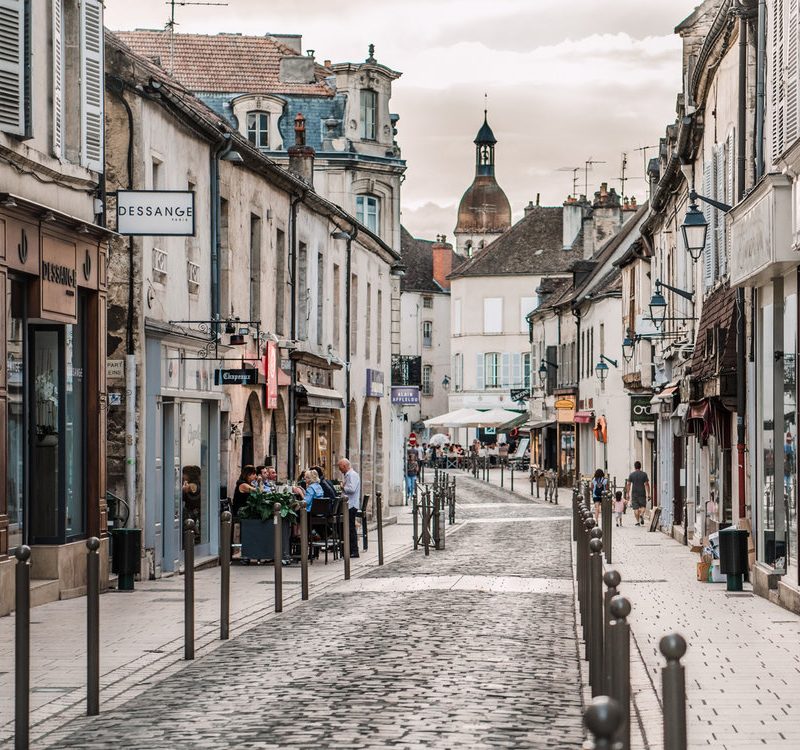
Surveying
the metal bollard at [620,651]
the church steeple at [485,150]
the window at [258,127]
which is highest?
the church steeple at [485,150]

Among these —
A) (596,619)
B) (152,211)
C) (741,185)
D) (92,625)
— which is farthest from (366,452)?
(92,625)

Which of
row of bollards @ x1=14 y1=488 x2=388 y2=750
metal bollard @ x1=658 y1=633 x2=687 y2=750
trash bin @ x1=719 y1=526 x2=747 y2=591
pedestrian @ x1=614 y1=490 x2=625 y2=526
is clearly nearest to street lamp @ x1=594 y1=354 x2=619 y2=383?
pedestrian @ x1=614 y1=490 x2=625 y2=526

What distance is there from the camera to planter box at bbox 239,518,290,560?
22016 mm

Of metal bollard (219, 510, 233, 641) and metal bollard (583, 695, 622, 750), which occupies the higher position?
metal bollard (583, 695, 622, 750)

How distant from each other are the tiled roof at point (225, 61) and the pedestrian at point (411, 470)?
491 inches

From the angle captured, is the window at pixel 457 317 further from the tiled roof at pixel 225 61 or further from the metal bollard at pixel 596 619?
the metal bollard at pixel 596 619

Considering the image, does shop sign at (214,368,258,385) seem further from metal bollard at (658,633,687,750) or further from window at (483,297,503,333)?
window at (483,297,503,333)

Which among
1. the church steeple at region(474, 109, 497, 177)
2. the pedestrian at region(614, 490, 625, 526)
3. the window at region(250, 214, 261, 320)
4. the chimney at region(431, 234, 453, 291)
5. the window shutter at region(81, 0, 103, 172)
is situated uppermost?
the church steeple at region(474, 109, 497, 177)

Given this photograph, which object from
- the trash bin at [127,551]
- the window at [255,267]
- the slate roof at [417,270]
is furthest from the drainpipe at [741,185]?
the slate roof at [417,270]

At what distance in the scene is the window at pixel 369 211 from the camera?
46.3 metres

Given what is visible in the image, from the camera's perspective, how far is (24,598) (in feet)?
27.0

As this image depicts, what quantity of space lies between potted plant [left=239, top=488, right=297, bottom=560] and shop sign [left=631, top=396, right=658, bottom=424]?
16.2m

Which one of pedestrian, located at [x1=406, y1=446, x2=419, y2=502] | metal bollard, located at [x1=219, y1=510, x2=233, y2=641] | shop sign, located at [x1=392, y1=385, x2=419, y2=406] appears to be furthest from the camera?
pedestrian, located at [x1=406, y1=446, x2=419, y2=502]

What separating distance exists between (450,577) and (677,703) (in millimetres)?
14913
